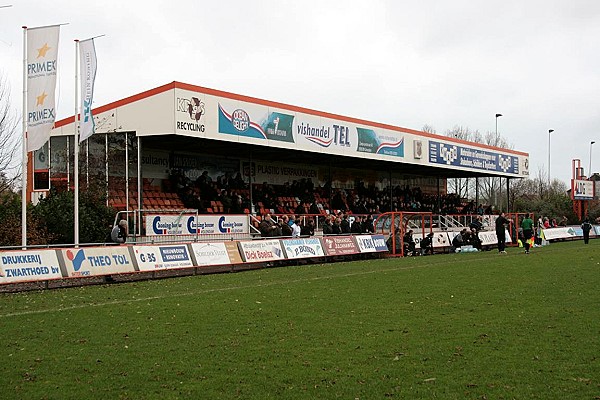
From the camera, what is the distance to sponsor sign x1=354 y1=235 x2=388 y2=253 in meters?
31.8

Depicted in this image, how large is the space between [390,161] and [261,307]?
29814 millimetres

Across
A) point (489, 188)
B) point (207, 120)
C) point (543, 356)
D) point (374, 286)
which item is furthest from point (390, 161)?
point (489, 188)

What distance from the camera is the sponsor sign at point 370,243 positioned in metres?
31.8

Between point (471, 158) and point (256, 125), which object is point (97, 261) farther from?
point (471, 158)

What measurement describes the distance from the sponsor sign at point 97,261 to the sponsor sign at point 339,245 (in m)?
10.4

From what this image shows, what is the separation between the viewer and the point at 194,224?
1123 inches

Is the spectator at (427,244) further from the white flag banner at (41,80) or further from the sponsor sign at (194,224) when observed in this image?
the white flag banner at (41,80)

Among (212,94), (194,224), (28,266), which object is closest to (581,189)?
(212,94)

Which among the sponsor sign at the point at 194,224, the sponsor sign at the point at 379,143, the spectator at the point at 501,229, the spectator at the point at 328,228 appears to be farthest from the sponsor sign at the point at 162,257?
the sponsor sign at the point at 379,143

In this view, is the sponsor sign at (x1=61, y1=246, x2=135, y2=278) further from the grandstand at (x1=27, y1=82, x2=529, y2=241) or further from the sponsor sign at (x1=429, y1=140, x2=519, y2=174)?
the sponsor sign at (x1=429, y1=140, x2=519, y2=174)

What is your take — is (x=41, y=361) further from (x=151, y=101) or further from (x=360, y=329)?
(x=151, y=101)

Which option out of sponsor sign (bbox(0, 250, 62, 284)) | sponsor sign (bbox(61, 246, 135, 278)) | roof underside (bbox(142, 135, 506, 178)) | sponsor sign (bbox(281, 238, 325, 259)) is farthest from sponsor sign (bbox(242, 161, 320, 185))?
sponsor sign (bbox(0, 250, 62, 284))

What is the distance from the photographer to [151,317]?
12.9 metres

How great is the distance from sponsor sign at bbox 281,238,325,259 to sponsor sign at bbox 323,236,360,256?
0.50 meters
